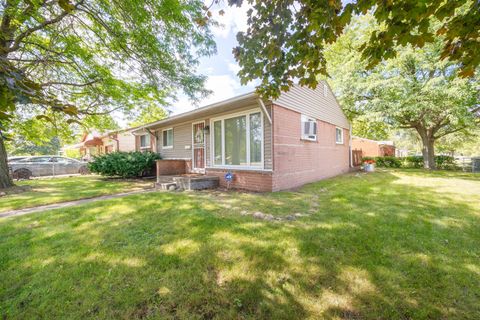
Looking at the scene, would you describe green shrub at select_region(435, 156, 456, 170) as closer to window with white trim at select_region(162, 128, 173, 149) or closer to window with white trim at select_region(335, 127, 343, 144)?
window with white trim at select_region(335, 127, 343, 144)

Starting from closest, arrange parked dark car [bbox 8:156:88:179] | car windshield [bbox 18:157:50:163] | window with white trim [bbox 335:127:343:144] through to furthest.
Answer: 1. window with white trim [bbox 335:127:343:144]
2. parked dark car [bbox 8:156:88:179]
3. car windshield [bbox 18:157:50:163]

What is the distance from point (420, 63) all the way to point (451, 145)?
2514cm

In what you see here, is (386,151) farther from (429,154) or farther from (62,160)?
(62,160)

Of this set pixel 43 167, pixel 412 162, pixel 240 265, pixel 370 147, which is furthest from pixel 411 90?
pixel 43 167

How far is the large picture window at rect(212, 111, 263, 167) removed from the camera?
686 centimetres

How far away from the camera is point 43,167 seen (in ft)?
44.3

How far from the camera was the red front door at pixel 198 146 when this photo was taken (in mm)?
8969

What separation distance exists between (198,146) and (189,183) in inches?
95.2

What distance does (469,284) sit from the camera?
2.20 meters

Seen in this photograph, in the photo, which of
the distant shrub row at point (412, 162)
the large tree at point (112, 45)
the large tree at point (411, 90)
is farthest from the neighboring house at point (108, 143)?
the distant shrub row at point (412, 162)

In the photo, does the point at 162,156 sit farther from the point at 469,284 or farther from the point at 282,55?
the point at 469,284

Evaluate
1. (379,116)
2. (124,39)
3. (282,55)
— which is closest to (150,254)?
(282,55)

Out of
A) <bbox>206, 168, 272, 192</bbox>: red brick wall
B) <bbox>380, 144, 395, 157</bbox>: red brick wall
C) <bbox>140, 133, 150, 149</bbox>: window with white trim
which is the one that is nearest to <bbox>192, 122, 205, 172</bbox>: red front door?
<bbox>206, 168, 272, 192</bbox>: red brick wall

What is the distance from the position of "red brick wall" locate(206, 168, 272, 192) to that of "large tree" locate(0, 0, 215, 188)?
3238 mm
